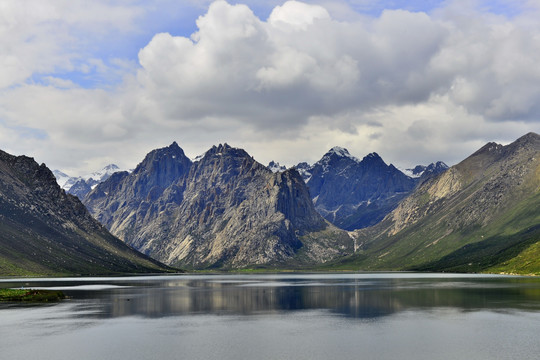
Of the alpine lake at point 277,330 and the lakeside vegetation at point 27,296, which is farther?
the lakeside vegetation at point 27,296

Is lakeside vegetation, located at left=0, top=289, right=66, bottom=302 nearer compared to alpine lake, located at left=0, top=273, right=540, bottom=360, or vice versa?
alpine lake, located at left=0, top=273, right=540, bottom=360

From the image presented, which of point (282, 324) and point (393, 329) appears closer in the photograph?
point (393, 329)

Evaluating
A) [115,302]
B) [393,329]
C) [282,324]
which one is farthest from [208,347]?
[115,302]

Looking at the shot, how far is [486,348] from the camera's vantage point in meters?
88.9

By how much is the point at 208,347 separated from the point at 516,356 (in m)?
49.8

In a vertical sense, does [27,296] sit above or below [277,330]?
above

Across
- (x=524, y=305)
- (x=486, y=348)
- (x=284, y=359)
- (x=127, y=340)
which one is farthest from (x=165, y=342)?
(x=524, y=305)

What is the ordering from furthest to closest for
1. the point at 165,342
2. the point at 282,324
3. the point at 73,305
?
the point at 73,305
the point at 282,324
the point at 165,342

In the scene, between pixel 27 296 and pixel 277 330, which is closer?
pixel 277 330

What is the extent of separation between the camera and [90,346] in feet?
309

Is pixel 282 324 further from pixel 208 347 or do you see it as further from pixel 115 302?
pixel 115 302

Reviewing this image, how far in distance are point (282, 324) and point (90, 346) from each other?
44.2m

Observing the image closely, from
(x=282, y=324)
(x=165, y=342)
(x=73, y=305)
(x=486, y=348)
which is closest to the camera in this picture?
(x=486, y=348)

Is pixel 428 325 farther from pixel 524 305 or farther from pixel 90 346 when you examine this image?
pixel 90 346
